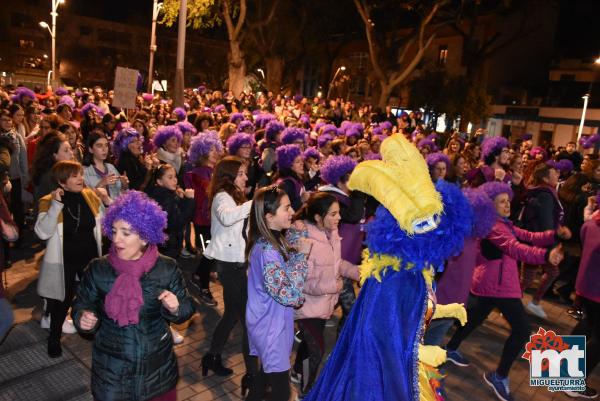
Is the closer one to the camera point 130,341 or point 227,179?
point 130,341

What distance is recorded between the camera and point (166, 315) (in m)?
3.09

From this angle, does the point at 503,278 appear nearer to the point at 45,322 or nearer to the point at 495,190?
the point at 495,190

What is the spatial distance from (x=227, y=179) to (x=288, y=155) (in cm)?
161

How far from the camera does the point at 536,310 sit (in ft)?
23.4

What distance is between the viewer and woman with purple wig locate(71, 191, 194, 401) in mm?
2914

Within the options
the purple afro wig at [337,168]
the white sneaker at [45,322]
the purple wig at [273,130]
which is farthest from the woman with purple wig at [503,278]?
the purple wig at [273,130]

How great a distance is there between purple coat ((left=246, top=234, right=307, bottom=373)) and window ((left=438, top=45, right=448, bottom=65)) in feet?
124

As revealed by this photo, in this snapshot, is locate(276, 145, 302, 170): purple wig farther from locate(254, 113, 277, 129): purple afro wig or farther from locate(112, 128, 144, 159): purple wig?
locate(254, 113, 277, 129): purple afro wig

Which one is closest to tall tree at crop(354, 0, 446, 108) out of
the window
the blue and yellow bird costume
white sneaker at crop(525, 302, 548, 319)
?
the window

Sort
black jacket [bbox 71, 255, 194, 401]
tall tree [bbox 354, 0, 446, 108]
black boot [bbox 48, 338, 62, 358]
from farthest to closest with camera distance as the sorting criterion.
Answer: tall tree [bbox 354, 0, 446, 108] → black boot [bbox 48, 338, 62, 358] → black jacket [bbox 71, 255, 194, 401]

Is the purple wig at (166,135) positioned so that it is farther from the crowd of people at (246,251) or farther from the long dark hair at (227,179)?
the long dark hair at (227,179)

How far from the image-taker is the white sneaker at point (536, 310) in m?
7.11

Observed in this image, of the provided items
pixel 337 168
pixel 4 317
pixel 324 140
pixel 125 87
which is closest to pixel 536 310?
pixel 337 168

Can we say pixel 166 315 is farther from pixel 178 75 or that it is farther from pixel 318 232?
pixel 178 75
